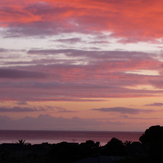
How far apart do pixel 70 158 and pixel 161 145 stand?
23445mm

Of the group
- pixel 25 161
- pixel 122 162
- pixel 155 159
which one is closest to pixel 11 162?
pixel 25 161

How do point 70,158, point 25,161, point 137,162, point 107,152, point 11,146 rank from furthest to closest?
point 11,146, point 107,152, point 70,158, point 137,162, point 25,161

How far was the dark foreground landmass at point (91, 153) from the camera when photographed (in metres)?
30.5

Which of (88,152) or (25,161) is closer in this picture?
(25,161)

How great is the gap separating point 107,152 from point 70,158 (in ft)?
28.7

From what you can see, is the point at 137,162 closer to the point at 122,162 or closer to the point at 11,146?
the point at 122,162

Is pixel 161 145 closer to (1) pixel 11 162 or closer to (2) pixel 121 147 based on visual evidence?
(1) pixel 11 162

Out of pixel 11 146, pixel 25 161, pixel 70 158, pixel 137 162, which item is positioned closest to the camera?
pixel 25 161

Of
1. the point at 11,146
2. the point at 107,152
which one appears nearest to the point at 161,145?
the point at 107,152

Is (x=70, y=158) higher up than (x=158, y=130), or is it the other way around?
(x=158, y=130)

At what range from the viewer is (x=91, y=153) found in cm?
6025

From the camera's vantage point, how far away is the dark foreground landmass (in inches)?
1199

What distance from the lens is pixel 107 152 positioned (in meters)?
57.8

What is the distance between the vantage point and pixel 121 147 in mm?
59562
